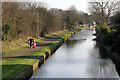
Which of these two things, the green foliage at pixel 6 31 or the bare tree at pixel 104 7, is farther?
the bare tree at pixel 104 7

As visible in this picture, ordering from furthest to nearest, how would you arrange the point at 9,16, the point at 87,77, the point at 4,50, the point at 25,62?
the point at 9,16
the point at 4,50
the point at 25,62
the point at 87,77

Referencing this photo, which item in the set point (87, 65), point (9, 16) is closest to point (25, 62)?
point (87, 65)

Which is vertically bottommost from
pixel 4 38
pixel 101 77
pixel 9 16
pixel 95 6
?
Answer: pixel 101 77

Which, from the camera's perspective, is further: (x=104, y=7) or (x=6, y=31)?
(x=104, y=7)

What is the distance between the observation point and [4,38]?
66.0ft

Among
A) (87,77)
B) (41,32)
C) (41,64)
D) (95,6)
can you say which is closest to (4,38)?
(41,64)

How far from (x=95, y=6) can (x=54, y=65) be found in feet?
102

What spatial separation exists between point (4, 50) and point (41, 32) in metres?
20.5

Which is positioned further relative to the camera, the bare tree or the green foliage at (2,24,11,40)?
the bare tree

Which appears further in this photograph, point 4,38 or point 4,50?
point 4,38

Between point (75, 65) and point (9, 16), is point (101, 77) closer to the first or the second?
point (75, 65)

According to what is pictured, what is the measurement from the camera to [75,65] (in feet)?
→ 54.4

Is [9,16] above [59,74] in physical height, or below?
above

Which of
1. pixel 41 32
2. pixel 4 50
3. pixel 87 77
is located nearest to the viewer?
pixel 87 77
